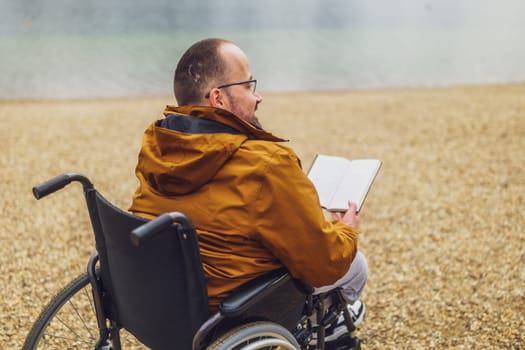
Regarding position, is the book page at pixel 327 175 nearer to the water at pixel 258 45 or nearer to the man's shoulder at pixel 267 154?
the man's shoulder at pixel 267 154

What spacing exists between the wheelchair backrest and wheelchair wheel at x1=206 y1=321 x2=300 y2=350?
0.11 meters

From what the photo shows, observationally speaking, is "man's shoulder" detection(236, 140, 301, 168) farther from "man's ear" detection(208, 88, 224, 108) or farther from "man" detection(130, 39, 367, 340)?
"man's ear" detection(208, 88, 224, 108)

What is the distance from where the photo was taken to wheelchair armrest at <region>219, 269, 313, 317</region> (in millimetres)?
1748

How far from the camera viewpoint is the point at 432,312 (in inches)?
136

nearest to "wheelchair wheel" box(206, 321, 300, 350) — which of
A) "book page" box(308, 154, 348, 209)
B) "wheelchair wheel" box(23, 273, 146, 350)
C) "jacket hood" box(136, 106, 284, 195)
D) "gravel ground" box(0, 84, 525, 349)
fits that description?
"jacket hood" box(136, 106, 284, 195)

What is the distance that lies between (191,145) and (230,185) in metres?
0.17

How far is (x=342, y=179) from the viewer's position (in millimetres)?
A: 2488

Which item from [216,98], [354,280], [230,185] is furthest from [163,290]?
[354,280]

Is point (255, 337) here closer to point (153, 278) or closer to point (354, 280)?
point (153, 278)

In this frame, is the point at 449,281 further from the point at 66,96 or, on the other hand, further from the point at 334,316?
the point at 66,96

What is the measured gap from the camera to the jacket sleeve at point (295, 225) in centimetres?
175

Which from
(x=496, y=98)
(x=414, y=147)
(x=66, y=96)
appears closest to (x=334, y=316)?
(x=414, y=147)

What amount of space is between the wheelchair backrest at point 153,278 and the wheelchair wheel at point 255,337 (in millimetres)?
107

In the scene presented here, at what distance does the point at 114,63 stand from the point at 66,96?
467 cm
